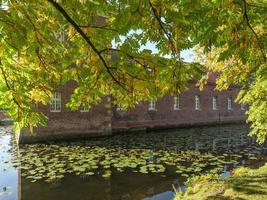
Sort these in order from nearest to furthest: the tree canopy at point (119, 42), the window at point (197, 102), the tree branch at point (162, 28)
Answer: the tree canopy at point (119, 42), the tree branch at point (162, 28), the window at point (197, 102)

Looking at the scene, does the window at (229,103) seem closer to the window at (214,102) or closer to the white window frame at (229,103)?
the white window frame at (229,103)

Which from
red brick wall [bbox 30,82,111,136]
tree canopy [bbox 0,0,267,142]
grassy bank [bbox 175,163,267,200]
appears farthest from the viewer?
red brick wall [bbox 30,82,111,136]

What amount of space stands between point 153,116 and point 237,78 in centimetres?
1954

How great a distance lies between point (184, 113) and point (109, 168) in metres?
22.1

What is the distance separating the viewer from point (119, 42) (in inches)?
189

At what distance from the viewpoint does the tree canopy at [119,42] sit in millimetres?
3109

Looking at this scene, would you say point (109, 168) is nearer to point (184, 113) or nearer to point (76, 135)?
point (76, 135)

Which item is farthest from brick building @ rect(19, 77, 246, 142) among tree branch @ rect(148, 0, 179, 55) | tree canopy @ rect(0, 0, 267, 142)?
tree branch @ rect(148, 0, 179, 55)

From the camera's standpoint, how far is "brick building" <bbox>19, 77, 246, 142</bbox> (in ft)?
67.9

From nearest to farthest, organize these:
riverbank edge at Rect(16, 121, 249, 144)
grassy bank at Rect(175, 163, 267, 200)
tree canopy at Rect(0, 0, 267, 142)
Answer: tree canopy at Rect(0, 0, 267, 142) < grassy bank at Rect(175, 163, 267, 200) < riverbank edge at Rect(16, 121, 249, 144)

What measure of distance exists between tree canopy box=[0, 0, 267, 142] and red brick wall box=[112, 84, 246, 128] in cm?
2025

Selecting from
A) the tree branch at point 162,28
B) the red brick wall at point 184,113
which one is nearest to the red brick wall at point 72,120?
the red brick wall at point 184,113

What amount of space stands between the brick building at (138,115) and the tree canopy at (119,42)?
345 inches

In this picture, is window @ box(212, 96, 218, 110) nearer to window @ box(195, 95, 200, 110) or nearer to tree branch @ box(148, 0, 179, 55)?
window @ box(195, 95, 200, 110)
